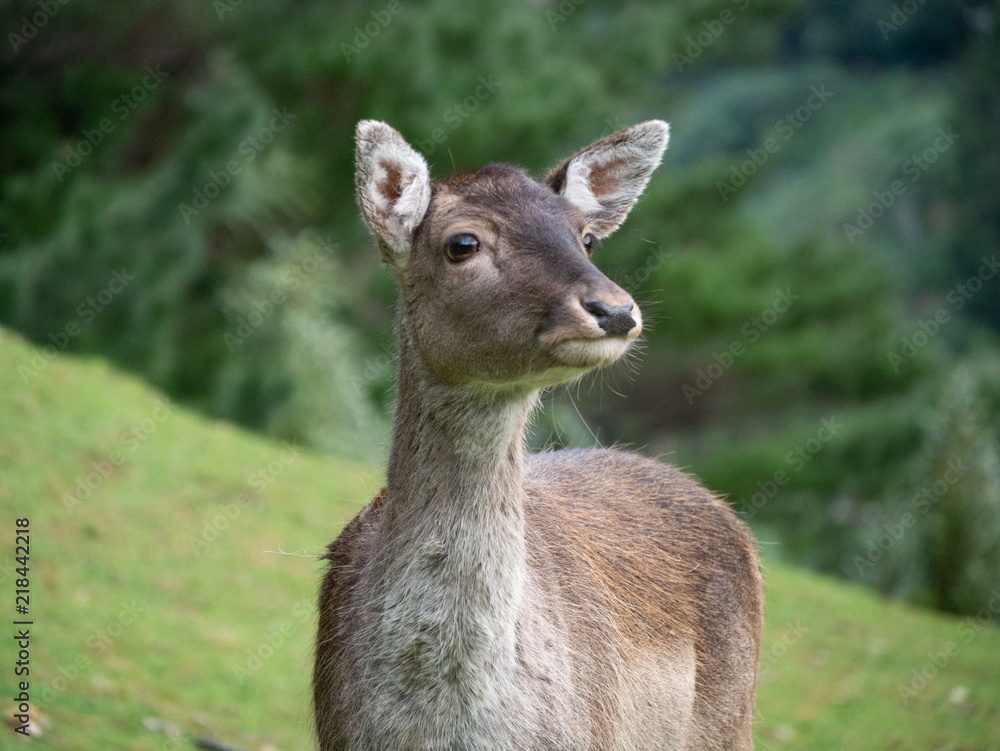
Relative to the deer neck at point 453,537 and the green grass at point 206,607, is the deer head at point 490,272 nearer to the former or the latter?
the deer neck at point 453,537

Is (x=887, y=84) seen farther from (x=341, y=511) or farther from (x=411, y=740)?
(x=411, y=740)

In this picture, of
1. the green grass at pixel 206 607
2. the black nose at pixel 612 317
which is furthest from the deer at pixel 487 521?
the green grass at pixel 206 607

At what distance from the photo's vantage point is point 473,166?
1444cm

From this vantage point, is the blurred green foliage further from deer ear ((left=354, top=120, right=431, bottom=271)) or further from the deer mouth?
the deer mouth

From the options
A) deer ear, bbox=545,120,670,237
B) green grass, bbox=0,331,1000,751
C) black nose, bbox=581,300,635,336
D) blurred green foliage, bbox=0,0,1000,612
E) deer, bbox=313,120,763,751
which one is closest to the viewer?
black nose, bbox=581,300,635,336

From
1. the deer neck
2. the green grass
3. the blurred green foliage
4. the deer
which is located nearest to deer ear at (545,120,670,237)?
the deer

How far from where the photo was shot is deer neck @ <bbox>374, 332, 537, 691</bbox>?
3.80m

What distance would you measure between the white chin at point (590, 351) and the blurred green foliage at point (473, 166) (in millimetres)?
7457

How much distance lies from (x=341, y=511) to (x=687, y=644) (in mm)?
6980

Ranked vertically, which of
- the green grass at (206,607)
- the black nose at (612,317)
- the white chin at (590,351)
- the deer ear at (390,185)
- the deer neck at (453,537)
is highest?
the deer ear at (390,185)

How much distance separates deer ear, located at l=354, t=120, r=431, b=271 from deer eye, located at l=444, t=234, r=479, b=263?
0.27 m

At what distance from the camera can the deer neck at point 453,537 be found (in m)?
3.80

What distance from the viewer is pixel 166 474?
10.6 metres

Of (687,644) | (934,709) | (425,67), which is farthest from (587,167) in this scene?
(425,67)
